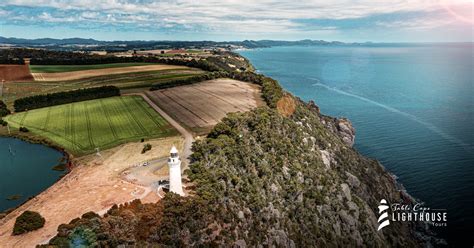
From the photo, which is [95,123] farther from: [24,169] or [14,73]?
[14,73]

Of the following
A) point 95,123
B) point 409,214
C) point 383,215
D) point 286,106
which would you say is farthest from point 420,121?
point 95,123

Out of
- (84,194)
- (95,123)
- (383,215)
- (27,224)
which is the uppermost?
(95,123)

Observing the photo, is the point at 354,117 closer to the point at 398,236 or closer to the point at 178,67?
the point at 398,236

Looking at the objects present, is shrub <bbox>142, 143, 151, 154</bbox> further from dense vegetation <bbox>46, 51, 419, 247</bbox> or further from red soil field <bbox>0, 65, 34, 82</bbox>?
red soil field <bbox>0, 65, 34, 82</bbox>

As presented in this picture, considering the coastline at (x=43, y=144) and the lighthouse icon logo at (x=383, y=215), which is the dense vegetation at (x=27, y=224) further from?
the lighthouse icon logo at (x=383, y=215)

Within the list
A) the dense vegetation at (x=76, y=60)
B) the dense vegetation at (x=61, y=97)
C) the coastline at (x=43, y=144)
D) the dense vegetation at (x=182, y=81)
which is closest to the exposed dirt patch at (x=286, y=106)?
the dense vegetation at (x=182, y=81)

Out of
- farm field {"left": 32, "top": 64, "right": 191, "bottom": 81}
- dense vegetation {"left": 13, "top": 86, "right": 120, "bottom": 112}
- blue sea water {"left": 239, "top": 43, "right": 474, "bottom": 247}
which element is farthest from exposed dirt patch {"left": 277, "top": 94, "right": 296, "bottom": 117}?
farm field {"left": 32, "top": 64, "right": 191, "bottom": 81}

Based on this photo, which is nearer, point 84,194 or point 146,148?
point 84,194
